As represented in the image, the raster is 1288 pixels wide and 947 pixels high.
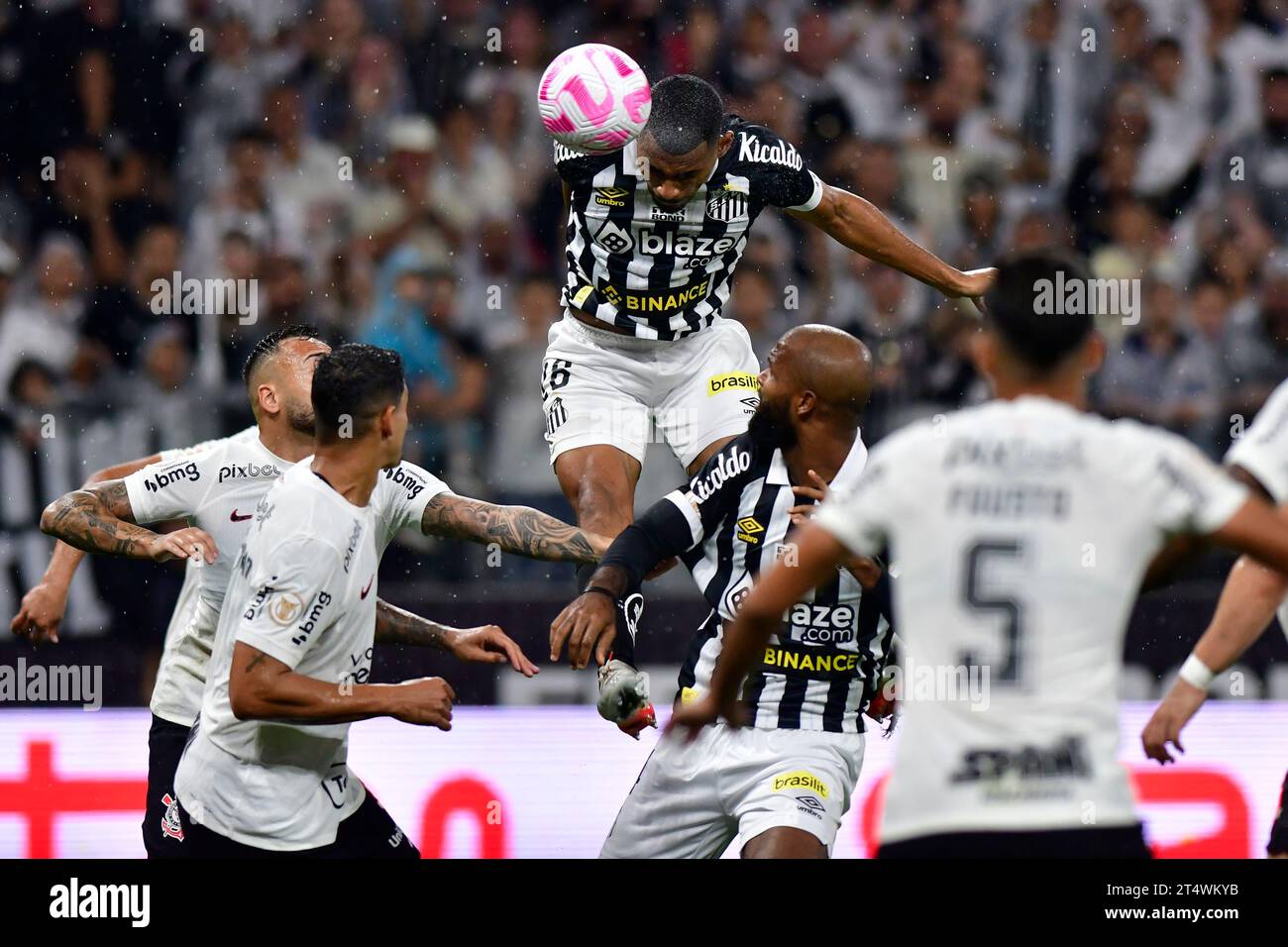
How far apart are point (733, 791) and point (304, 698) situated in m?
1.42

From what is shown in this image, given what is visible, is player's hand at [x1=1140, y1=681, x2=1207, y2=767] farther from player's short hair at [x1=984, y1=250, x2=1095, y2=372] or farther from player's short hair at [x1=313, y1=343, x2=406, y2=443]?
player's short hair at [x1=313, y1=343, x2=406, y2=443]

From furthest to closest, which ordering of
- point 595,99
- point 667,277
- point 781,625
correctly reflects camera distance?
point 667,277, point 595,99, point 781,625

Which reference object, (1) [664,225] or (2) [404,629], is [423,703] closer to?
(2) [404,629]

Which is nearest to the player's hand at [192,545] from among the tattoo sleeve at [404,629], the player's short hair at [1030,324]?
the tattoo sleeve at [404,629]

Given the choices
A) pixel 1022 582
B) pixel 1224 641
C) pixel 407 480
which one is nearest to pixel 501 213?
pixel 407 480

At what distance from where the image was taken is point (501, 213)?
33.4ft

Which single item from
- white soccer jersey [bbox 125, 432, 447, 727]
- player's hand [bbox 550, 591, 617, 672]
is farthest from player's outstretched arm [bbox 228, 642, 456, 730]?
white soccer jersey [bbox 125, 432, 447, 727]

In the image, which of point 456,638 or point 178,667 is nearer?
point 456,638

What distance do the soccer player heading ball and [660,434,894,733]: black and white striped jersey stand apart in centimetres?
68

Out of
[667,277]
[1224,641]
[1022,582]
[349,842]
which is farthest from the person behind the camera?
[667,277]

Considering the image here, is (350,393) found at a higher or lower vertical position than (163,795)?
higher

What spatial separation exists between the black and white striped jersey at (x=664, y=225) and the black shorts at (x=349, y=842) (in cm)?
210

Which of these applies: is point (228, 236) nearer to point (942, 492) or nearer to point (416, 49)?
point (416, 49)
